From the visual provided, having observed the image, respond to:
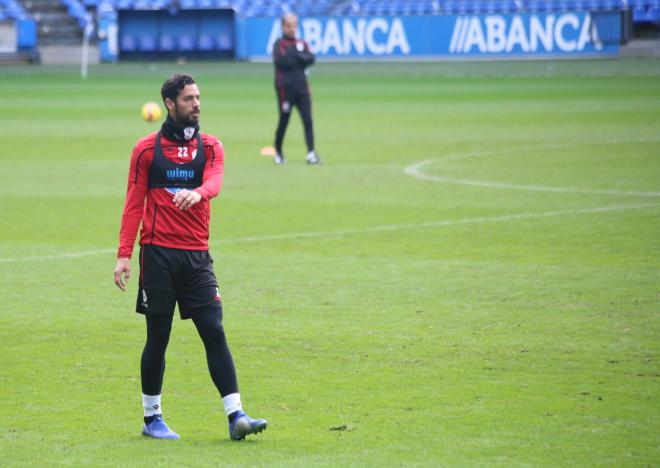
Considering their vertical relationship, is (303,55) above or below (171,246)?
below

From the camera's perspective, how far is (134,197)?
6.86 m

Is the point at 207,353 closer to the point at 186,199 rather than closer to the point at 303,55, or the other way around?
the point at 186,199

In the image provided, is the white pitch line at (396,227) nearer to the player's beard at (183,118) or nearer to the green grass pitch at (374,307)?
the green grass pitch at (374,307)

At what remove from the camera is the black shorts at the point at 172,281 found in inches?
267

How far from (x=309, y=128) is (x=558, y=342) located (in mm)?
11835

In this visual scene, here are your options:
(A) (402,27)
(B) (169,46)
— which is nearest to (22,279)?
(A) (402,27)

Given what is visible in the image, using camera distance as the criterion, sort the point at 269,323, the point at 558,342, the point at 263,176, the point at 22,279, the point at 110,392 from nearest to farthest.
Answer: the point at 110,392 → the point at 558,342 → the point at 269,323 → the point at 22,279 → the point at 263,176

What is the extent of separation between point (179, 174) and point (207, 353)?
974 millimetres

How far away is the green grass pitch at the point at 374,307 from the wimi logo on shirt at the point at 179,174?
1.38 m

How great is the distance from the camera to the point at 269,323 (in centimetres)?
966

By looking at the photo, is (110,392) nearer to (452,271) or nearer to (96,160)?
(452,271)

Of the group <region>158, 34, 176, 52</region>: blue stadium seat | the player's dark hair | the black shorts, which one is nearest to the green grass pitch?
the black shorts

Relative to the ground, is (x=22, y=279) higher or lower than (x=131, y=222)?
lower

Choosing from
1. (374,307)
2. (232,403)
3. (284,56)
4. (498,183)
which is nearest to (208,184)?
(232,403)
